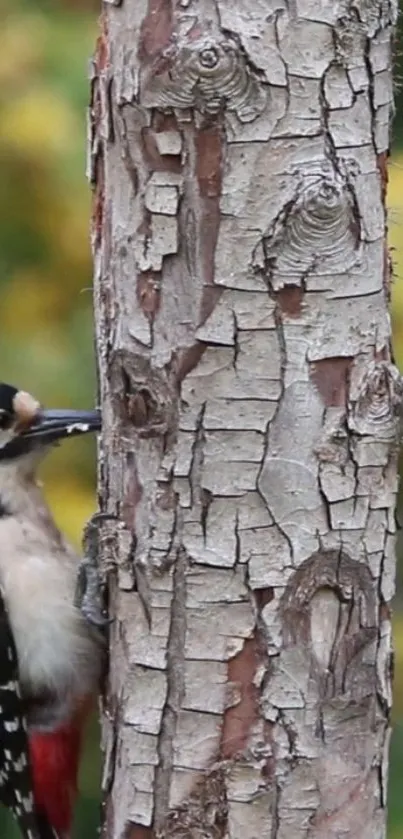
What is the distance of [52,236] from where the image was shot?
353 cm

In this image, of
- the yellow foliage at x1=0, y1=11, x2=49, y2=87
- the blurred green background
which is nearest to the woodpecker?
the blurred green background

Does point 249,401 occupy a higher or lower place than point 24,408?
lower

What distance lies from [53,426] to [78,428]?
174 mm

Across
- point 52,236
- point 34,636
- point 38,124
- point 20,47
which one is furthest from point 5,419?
point 20,47

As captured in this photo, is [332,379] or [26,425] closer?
[332,379]

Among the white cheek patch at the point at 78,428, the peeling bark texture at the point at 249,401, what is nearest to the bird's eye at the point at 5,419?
the white cheek patch at the point at 78,428

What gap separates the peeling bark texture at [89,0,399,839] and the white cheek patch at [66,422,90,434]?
1.47 ft

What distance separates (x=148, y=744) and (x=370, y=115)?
983 mm

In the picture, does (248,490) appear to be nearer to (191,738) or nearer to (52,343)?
(191,738)

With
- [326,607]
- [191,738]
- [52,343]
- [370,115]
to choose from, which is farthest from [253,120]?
[52,343]

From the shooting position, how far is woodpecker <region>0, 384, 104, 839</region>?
3.06m

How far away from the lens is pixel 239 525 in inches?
86.5

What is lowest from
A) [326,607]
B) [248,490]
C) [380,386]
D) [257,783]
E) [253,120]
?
[257,783]

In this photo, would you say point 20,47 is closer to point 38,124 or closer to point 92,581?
point 38,124
